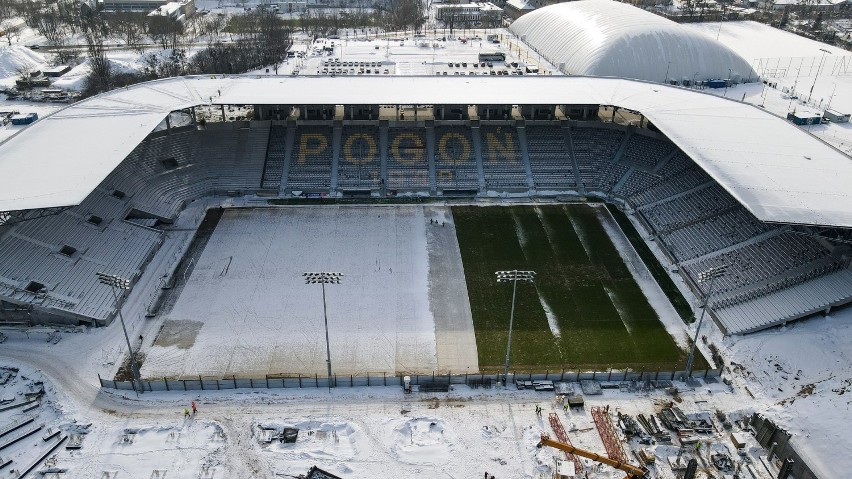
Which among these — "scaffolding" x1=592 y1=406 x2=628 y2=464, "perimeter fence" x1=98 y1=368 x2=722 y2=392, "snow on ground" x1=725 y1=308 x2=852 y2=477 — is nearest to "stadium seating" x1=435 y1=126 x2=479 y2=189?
"perimeter fence" x1=98 y1=368 x2=722 y2=392

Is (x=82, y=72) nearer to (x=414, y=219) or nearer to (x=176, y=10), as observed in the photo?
(x=176, y=10)

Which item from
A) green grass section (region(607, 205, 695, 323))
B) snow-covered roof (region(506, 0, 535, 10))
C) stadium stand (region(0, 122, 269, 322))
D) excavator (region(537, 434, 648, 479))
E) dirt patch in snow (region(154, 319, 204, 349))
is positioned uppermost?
snow-covered roof (region(506, 0, 535, 10))

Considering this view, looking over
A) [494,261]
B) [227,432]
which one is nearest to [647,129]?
[494,261]

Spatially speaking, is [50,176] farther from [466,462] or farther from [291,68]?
[291,68]

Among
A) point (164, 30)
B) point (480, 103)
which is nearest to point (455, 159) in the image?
point (480, 103)

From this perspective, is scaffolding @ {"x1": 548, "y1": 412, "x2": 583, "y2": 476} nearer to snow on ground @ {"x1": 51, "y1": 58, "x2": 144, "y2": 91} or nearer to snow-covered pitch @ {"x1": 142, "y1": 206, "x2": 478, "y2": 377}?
snow-covered pitch @ {"x1": 142, "y1": 206, "x2": 478, "y2": 377}
